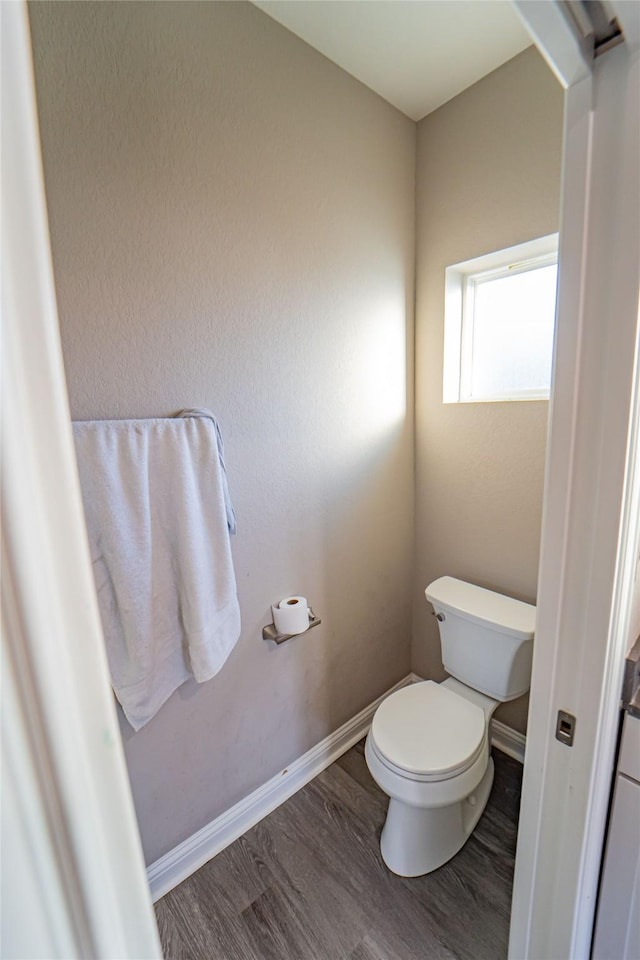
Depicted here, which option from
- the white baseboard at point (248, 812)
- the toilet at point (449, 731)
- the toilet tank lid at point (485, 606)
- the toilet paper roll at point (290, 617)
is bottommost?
the white baseboard at point (248, 812)

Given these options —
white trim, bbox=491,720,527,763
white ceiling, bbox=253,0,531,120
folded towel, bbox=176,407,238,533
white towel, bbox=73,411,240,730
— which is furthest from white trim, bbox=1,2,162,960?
white trim, bbox=491,720,527,763

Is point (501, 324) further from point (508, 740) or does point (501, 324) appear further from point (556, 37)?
point (508, 740)

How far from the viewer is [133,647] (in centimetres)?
110

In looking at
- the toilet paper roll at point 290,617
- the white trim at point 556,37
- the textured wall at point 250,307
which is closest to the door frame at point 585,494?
the white trim at point 556,37

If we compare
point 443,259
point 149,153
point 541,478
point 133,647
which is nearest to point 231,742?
point 133,647

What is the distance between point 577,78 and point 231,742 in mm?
1867

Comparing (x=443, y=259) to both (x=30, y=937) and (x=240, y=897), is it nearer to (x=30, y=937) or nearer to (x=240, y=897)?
(x=30, y=937)

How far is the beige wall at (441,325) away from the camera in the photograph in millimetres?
1400

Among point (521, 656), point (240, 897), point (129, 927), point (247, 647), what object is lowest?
point (240, 897)

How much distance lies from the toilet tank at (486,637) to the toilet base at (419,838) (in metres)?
0.45

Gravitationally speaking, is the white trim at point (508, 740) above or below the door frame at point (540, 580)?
below

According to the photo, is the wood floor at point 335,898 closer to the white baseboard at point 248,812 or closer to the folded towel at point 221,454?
the white baseboard at point 248,812

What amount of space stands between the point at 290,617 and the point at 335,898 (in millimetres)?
875

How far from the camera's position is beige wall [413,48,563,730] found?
1.40 meters
